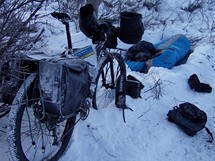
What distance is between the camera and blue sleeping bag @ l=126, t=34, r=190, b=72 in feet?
15.6

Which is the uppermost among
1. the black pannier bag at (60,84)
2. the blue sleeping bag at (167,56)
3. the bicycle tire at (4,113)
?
the black pannier bag at (60,84)

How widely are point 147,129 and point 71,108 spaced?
3.85 feet

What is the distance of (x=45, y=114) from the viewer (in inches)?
78.4

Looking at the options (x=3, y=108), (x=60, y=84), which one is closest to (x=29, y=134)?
(x=3, y=108)

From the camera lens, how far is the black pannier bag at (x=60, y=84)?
1803mm

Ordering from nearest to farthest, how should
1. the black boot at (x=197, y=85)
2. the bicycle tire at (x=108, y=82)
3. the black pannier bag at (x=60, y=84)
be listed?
the black pannier bag at (x=60, y=84) < the bicycle tire at (x=108, y=82) < the black boot at (x=197, y=85)

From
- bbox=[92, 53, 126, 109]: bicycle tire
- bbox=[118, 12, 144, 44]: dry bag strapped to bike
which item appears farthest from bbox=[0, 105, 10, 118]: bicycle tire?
bbox=[118, 12, 144, 44]: dry bag strapped to bike

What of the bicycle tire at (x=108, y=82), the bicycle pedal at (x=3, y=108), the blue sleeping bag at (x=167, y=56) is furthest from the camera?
the blue sleeping bag at (x=167, y=56)

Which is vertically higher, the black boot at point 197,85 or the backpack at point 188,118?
the backpack at point 188,118

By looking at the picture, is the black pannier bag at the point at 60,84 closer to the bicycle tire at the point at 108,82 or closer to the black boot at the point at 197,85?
the bicycle tire at the point at 108,82

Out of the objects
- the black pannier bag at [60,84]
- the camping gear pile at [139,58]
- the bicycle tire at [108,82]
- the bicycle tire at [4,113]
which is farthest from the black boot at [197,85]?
the bicycle tire at [4,113]

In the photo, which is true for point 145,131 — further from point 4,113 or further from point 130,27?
point 4,113

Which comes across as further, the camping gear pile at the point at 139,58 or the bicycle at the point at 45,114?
the camping gear pile at the point at 139,58

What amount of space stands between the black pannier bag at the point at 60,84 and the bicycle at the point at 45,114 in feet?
0.15
